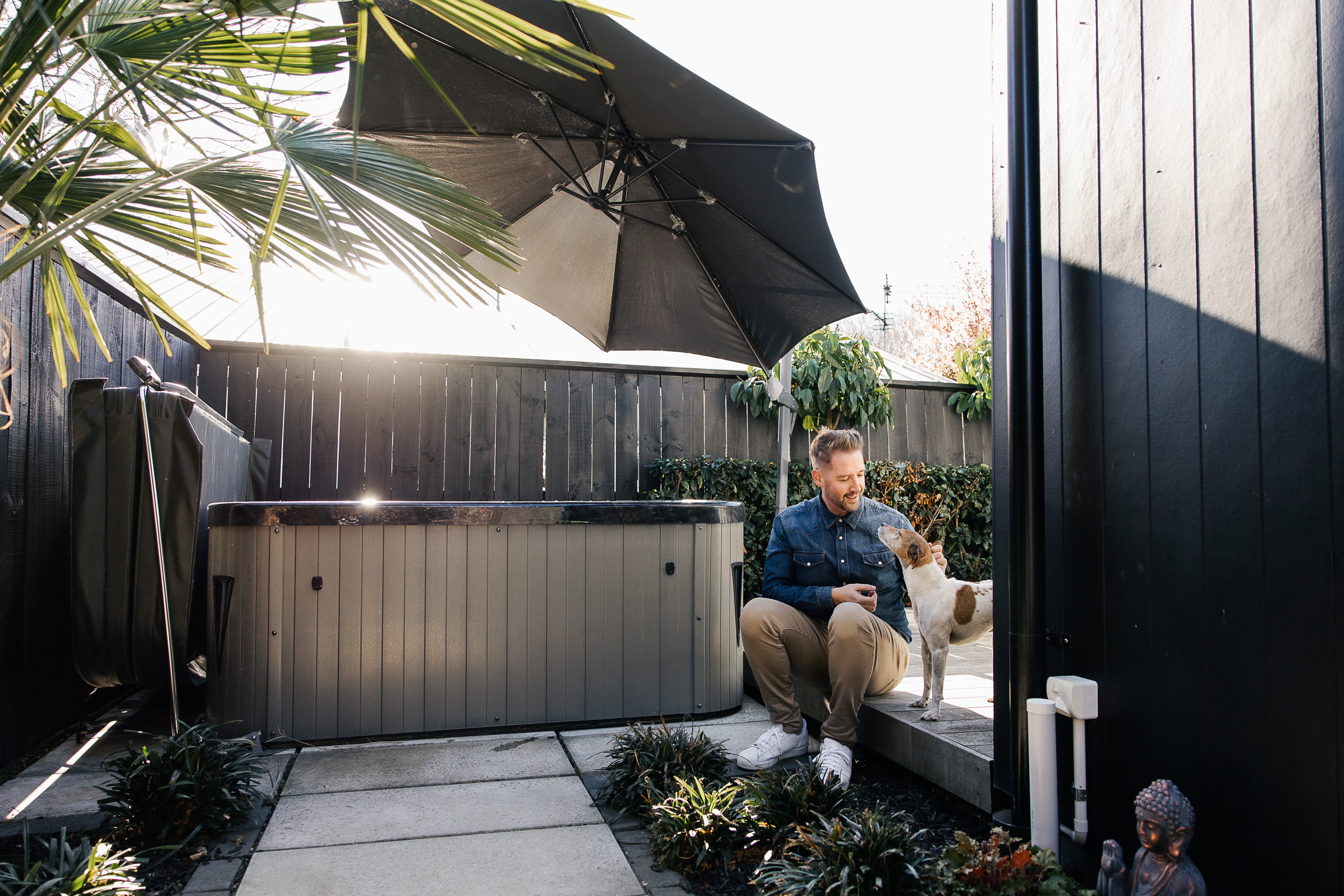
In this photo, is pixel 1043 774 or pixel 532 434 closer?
pixel 1043 774

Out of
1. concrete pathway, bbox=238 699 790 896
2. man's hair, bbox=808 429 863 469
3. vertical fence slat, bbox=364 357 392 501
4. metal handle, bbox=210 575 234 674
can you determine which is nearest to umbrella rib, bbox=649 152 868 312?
man's hair, bbox=808 429 863 469

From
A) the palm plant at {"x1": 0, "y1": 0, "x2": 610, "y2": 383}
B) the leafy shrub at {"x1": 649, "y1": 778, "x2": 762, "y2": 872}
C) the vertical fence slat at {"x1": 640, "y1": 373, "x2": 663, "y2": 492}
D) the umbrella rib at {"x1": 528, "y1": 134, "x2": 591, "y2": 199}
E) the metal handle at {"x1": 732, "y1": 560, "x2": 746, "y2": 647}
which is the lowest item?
the leafy shrub at {"x1": 649, "y1": 778, "x2": 762, "y2": 872}

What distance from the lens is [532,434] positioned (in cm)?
544

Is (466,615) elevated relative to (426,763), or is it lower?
elevated

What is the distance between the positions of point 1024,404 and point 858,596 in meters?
0.79

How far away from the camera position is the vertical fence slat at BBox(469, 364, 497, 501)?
5.31 metres

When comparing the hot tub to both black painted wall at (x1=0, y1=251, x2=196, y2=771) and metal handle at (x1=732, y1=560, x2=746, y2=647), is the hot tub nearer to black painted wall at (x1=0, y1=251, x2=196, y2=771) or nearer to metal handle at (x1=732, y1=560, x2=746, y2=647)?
metal handle at (x1=732, y1=560, x2=746, y2=647)

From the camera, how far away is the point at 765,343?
359 cm

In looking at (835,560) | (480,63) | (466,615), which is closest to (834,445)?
(835,560)

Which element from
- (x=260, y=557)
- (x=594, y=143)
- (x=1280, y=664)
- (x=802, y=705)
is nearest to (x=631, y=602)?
(x=802, y=705)

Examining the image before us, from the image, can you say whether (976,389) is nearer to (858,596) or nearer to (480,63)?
(858,596)

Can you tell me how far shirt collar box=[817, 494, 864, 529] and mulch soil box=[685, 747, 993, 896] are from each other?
26.9 inches

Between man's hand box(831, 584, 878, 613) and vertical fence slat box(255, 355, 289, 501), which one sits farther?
vertical fence slat box(255, 355, 289, 501)

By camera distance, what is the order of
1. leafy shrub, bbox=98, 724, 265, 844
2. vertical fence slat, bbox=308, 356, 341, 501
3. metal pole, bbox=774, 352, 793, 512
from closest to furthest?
1. leafy shrub, bbox=98, 724, 265, 844
2. metal pole, bbox=774, 352, 793, 512
3. vertical fence slat, bbox=308, 356, 341, 501
